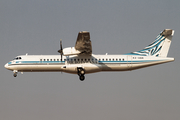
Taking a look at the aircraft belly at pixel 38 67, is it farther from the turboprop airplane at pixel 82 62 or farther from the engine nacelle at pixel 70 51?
the engine nacelle at pixel 70 51

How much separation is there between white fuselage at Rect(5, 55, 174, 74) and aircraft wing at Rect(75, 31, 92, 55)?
1240 mm

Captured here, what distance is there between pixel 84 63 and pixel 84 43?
138 inches

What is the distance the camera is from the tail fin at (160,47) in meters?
34.6

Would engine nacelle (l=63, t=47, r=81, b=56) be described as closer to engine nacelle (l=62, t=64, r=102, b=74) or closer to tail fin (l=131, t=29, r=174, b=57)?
engine nacelle (l=62, t=64, r=102, b=74)

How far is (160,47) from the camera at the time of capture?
34.8 meters

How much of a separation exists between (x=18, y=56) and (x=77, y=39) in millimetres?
8712

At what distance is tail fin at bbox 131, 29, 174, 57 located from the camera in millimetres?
34625

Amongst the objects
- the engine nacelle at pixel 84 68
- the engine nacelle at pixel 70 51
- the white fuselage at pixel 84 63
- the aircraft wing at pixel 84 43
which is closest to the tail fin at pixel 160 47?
the white fuselage at pixel 84 63

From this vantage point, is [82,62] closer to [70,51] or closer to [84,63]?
[84,63]

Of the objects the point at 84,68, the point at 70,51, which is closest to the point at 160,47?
the point at 84,68

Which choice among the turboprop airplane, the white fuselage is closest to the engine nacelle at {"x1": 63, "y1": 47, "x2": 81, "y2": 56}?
the turboprop airplane

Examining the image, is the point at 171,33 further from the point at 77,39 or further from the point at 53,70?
the point at 53,70

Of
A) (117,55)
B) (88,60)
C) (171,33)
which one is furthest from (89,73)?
(171,33)

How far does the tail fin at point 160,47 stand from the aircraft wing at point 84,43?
621 centimetres
